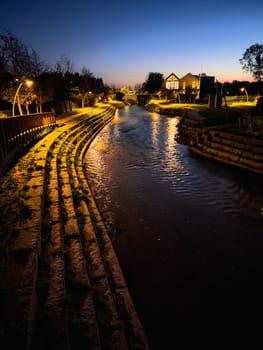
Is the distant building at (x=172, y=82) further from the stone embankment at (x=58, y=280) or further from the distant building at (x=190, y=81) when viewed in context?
the stone embankment at (x=58, y=280)

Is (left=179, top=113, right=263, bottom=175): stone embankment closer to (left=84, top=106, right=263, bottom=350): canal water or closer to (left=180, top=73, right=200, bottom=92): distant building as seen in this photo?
(left=84, top=106, right=263, bottom=350): canal water

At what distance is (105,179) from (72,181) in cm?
190

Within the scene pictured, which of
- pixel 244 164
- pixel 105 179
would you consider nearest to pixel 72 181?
pixel 105 179

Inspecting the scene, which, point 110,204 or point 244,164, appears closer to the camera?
point 110,204

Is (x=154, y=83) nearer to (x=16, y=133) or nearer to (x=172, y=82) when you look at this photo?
(x=172, y=82)

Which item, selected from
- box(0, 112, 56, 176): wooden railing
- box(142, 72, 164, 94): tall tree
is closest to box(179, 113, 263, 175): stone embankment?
box(0, 112, 56, 176): wooden railing

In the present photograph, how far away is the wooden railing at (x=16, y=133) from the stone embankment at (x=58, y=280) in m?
2.94

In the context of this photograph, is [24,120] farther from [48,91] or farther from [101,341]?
[48,91]

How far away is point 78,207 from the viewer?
712cm

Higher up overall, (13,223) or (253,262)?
(13,223)

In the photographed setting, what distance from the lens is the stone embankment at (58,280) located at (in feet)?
9.32

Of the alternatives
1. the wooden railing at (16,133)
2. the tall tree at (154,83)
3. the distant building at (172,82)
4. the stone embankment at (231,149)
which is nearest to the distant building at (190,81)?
the distant building at (172,82)

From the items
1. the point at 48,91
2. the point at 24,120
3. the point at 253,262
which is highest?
the point at 48,91

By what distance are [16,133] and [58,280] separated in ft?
32.5
